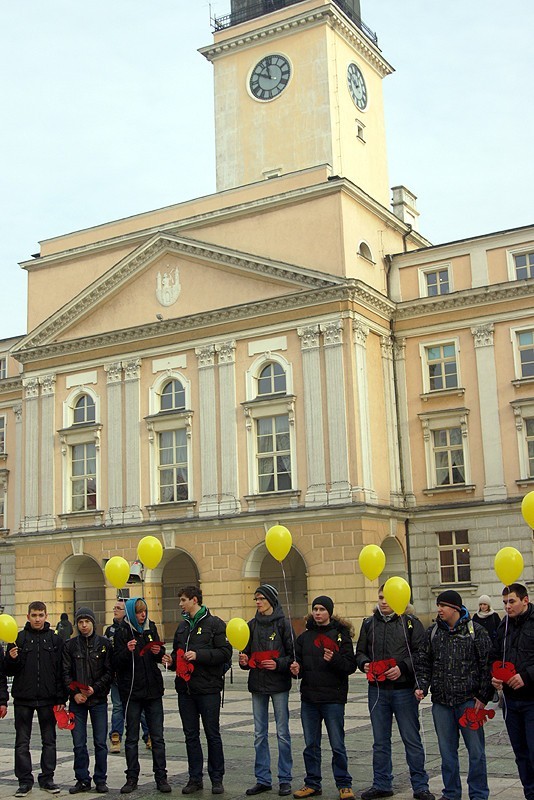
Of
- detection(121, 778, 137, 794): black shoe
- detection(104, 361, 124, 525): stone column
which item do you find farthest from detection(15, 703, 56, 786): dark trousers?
detection(104, 361, 124, 525): stone column

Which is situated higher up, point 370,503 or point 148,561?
point 370,503

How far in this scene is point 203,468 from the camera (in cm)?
3769

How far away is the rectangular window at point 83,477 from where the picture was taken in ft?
132

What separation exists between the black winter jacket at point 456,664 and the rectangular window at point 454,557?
26.1m

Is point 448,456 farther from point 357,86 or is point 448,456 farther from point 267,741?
point 267,741

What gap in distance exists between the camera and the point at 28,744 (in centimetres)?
1281

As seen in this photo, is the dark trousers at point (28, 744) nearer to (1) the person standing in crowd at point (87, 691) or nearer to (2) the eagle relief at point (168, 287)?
(1) the person standing in crowd at point (87, 691)

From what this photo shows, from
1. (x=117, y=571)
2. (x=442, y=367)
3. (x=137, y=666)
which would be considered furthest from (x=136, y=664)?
(x=442, y=367)

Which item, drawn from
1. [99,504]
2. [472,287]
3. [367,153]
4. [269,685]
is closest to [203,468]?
[99,504]

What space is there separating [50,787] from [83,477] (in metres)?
28.5

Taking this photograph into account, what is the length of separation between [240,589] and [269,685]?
956 inches

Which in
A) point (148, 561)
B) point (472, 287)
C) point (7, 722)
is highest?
point (472, 287)

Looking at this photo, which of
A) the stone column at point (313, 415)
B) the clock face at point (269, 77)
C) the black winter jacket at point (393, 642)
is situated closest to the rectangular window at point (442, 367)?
Result: the stone column at point (313, 415)

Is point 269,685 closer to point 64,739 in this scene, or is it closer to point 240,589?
point 64,739
